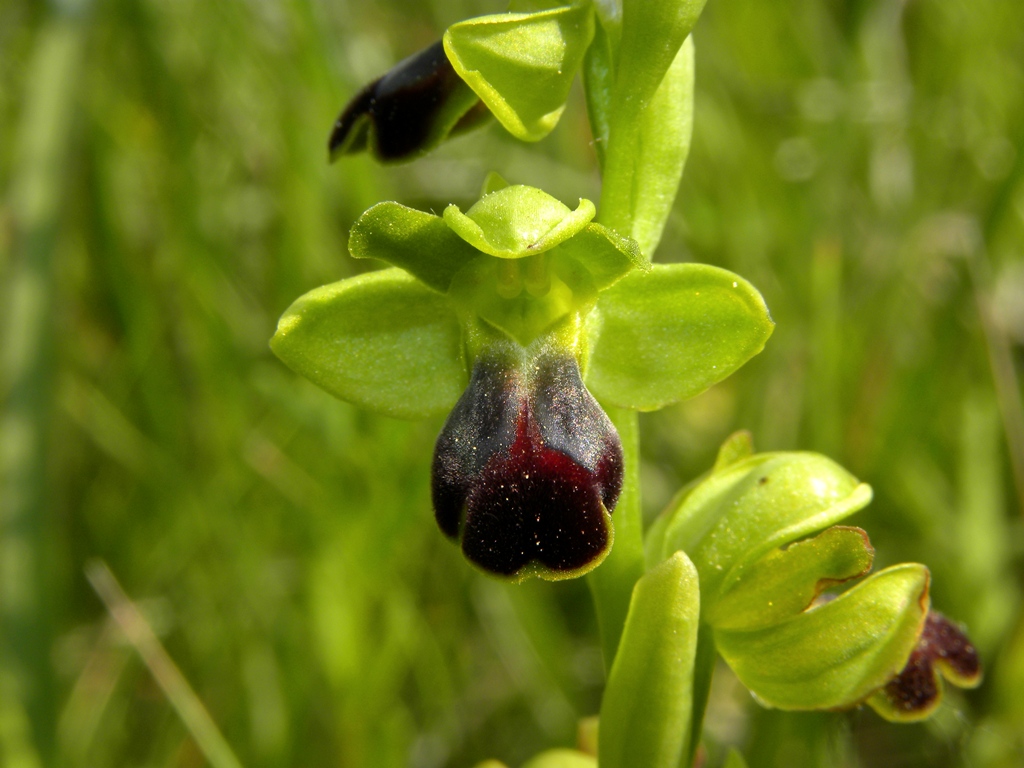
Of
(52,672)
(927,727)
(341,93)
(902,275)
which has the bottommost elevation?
(927,727)

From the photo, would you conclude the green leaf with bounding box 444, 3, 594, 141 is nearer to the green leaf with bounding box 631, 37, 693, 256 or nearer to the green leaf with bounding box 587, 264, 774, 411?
the green leaf with bounding box 631, 37, 693, 256

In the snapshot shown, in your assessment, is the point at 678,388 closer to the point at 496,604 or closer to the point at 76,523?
the point at 496,604

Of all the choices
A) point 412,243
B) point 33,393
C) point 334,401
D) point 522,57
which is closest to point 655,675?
point 412,243

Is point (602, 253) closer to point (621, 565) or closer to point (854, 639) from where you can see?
point (621, 565)

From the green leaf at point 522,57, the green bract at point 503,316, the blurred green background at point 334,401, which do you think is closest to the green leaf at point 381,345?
the green bract at point 503,316

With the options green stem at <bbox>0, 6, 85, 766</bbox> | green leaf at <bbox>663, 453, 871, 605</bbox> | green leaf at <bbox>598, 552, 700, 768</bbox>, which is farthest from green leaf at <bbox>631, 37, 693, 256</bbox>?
green stem at <bbox>0, 6, 85, 766</bbox>

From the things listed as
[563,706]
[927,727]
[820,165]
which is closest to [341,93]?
[820,165]
